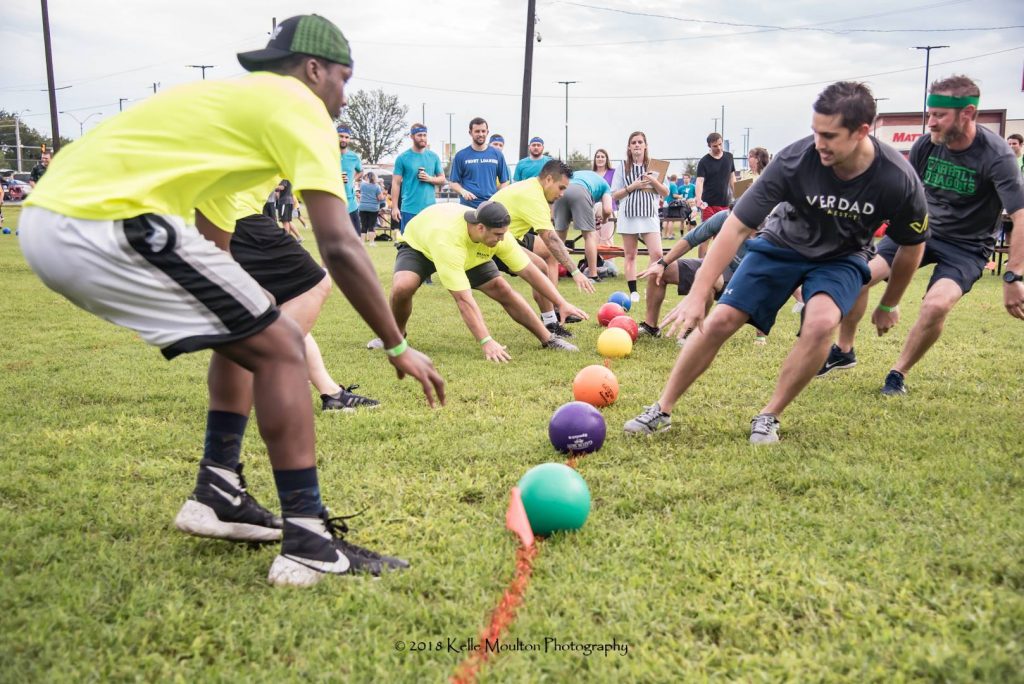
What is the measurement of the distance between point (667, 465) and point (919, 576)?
151 cm

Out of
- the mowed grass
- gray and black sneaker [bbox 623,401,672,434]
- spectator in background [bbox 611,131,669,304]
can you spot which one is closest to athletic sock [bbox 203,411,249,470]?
the mowed grass

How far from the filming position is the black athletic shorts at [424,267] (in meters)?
7.50

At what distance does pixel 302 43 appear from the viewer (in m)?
2.75

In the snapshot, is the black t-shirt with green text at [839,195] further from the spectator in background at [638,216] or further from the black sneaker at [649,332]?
the spectator in background at [638,216]

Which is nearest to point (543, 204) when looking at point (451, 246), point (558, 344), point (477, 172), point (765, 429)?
point (558, 344)

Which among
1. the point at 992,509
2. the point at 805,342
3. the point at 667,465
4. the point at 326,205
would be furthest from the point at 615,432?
the point at 326,205

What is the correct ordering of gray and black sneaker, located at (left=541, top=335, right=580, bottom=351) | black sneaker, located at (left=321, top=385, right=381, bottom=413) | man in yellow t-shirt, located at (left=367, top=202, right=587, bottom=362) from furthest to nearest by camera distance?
1. gray and black sneaker, located at (left=541, top=335, right=580, bottom=351)
2. man in yellow t-shirt, located at (left=367, top=202, right=587, bottom=362)
3. black sneaker, located at (left=321, top=385, right=381, bottom=413)

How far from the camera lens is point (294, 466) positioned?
9.35 ft

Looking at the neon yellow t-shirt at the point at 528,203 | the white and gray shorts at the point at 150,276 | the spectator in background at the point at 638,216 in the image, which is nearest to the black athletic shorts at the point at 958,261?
the neon yellow t-shirt at the point at 528,203

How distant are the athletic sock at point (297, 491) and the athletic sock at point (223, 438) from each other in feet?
1.65

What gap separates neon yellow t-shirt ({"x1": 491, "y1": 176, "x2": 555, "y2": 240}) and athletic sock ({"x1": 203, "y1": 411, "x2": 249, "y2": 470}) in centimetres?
545

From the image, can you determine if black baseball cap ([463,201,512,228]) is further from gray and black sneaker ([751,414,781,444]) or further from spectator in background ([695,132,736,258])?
spectator in background ([695,132,736,258])

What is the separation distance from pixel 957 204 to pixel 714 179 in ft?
24.7

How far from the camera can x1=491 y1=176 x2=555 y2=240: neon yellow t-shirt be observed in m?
8.40
